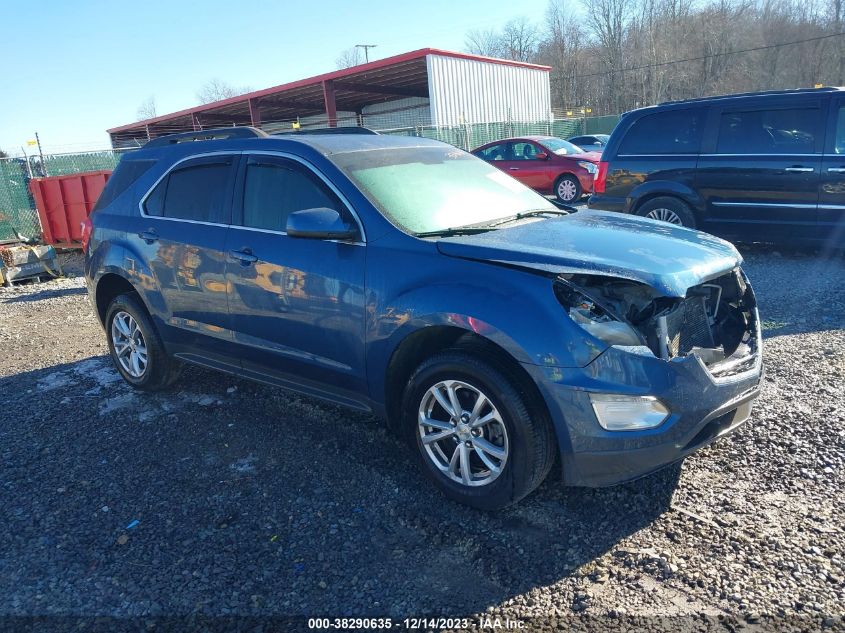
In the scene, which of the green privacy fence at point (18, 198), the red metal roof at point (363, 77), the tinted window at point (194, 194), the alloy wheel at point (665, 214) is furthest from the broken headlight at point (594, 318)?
the red metal roof at point (363, 77)

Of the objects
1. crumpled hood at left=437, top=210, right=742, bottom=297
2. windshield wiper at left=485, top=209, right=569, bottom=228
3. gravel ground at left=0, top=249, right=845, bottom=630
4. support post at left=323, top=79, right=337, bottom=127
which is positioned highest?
support post at left=323, top=79, right=337, bottom=127

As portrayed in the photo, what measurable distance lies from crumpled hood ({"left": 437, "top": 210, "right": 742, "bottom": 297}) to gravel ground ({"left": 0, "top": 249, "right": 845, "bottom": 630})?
3.59ft

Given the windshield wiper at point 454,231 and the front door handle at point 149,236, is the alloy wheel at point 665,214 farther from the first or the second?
the front door handle at point 149,236

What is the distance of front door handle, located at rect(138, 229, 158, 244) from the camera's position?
4609 millimetres

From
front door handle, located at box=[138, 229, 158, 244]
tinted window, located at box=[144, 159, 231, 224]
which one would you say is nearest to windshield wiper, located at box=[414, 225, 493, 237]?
tinted window, located at box=[144, 159, 231, 224]

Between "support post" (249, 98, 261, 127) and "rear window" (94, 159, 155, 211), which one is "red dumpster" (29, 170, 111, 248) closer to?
"rear window" (94, 159, 155, 211)

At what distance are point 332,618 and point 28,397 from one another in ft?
13.0

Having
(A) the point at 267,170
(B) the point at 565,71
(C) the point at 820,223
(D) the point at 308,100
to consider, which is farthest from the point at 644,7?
(A) the point at 267,170

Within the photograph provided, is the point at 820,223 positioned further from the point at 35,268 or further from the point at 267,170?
the point at 35,268

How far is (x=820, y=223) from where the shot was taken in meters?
7.21

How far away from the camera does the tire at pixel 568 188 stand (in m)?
14.7

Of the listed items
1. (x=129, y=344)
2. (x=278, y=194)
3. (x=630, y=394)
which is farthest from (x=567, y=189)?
(x=630, y=394)

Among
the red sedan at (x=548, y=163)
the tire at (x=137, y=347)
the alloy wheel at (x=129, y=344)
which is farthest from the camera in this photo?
the red sedan at (x=548, y=163)

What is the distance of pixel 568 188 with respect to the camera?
14852 mm
